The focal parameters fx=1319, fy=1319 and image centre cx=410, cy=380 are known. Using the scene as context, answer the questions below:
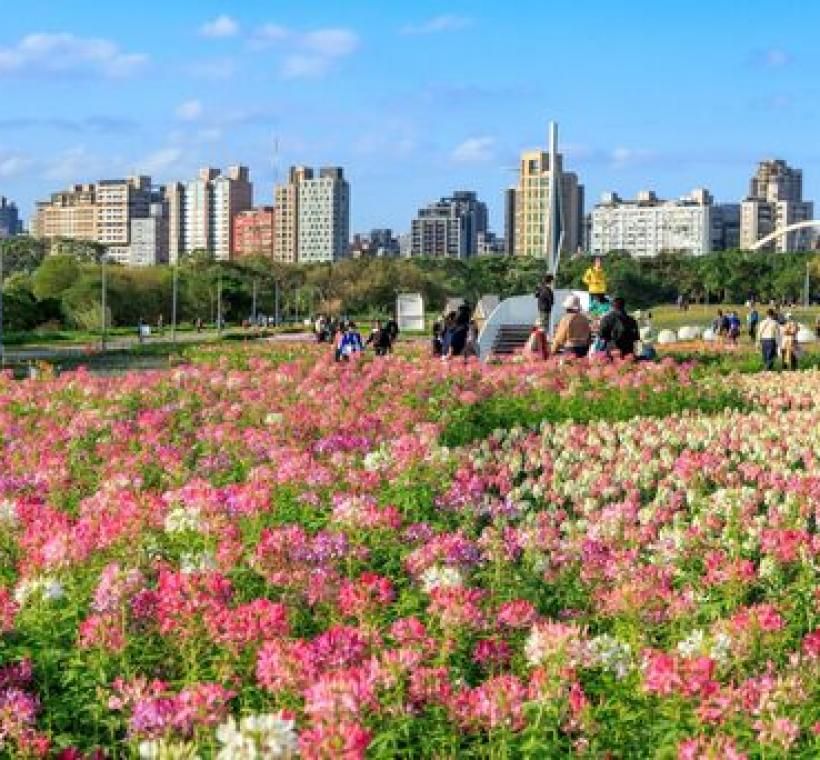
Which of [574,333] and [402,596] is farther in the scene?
[574,333]

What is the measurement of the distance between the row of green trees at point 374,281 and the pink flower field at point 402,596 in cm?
7500

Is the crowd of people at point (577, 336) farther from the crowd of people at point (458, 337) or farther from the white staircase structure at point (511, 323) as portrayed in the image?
the white staircase structure at point (511, 323)

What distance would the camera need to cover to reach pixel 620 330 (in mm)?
18406

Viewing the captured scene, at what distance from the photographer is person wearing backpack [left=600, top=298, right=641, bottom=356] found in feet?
60.1

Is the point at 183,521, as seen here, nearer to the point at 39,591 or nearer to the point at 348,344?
the point at 39,591

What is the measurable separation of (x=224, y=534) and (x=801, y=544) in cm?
263

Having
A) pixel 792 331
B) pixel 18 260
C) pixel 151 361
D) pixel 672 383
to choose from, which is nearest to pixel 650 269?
pixel 18 260

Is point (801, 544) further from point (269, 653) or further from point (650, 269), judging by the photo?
point (650, 269)

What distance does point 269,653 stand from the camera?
13.0 feet

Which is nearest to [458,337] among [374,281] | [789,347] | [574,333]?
[574,333]

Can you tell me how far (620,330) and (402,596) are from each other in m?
13.8

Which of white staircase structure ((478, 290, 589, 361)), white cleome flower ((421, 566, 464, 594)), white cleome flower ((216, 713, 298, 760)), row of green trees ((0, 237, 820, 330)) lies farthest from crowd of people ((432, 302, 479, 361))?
row of green trees ((0, 237, 820, 330))

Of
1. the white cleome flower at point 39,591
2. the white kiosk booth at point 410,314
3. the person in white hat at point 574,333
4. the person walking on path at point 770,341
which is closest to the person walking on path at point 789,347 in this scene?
the person walking on path at point 770,341

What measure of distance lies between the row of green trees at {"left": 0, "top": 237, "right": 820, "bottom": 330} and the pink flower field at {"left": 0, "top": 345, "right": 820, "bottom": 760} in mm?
74995
